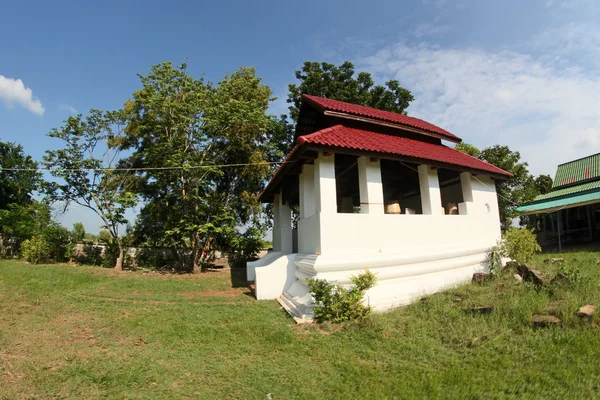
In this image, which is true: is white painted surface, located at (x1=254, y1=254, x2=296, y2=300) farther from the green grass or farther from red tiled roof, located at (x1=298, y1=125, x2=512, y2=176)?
red tiled roof, located at (x1=298, y1=125, x2=512, y2=176)

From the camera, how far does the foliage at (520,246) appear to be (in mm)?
7617

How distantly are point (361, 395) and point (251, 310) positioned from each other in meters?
3.58

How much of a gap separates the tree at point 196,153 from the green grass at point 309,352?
23.2 feet

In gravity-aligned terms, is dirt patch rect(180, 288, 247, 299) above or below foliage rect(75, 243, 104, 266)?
below

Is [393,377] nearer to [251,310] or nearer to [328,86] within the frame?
[251,310]

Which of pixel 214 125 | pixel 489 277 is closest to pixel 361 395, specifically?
pixel 489 277

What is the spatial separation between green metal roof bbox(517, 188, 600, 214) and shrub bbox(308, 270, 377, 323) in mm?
12173

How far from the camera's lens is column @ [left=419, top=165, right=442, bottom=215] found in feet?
23.9

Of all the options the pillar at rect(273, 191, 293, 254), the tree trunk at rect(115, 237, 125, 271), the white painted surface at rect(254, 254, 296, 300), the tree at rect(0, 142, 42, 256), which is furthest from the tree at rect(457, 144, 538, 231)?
the tree at rect(0, 142, 42, 256)

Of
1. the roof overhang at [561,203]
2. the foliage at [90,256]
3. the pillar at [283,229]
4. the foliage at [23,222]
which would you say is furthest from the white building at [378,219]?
the foliage at [23,222]

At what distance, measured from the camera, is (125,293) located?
842 cm

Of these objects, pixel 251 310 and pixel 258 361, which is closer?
pixel 258 361

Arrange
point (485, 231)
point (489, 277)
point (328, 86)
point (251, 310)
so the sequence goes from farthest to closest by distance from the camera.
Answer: point (328, 86) < point (485, 231) < point (489, 277) < point (251, 310)

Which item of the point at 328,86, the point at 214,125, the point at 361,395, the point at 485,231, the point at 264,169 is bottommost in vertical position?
the point at 361,395
